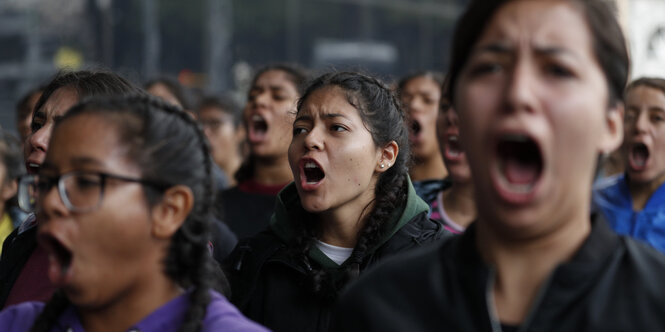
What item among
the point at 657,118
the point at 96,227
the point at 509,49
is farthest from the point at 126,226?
the point at 657,118

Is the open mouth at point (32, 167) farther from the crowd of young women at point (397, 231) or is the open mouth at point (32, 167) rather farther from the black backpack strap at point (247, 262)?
the black backpack strap at point (247, 262)

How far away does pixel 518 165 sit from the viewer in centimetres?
192

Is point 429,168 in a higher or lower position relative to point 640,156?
lower

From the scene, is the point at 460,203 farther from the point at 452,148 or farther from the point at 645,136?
the point at 645,136

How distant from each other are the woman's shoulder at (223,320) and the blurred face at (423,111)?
361cm

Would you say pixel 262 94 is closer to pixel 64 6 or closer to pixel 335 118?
pixel 335 118

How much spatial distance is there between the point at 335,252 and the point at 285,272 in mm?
231

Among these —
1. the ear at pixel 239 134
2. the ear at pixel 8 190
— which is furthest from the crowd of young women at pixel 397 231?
the ear at pixel 239 134

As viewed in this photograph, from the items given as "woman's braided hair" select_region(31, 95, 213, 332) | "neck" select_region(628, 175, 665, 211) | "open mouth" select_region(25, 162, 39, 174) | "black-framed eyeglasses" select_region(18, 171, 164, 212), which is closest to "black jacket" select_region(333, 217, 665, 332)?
"woman's braided hair" select_region(31, 95, 213, 332)

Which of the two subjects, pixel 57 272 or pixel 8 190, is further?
pixel 8 190

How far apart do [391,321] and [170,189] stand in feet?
2.49

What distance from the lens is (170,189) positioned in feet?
7.62

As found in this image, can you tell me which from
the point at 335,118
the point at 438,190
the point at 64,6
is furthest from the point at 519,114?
the point at 64,6

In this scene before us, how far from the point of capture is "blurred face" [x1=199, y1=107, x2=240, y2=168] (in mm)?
7914
